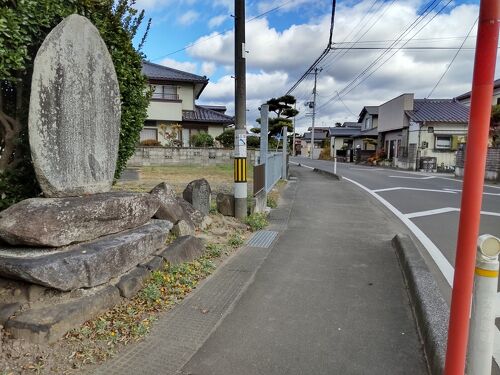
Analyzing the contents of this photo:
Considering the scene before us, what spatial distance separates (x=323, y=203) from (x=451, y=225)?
340 cm

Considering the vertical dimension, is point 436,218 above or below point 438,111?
below

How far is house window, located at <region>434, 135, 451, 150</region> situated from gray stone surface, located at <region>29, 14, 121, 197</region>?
1140 inches

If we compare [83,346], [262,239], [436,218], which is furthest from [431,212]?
[83,346]

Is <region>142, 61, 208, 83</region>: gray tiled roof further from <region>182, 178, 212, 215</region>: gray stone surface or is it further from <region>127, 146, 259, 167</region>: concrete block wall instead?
<region>182, 178, 212, 215</region>: gray stone surface

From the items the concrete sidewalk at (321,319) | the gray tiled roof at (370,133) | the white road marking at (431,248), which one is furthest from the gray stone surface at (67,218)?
the gray tiled roof at (370,133)

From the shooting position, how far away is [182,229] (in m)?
5.25

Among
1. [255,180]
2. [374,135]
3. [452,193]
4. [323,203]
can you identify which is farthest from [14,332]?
[374,135]

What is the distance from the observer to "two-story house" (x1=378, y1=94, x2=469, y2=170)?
92.5ft

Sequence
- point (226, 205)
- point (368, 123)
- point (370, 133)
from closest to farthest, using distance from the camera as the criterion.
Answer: point (226, 205)
point (370, 133)
point (368, 123)

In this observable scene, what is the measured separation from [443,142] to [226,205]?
86.6ft

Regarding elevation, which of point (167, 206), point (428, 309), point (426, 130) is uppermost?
point (426, 130)

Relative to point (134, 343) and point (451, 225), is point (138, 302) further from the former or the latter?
point (451, 225)

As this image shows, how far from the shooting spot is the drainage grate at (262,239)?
5980 mm

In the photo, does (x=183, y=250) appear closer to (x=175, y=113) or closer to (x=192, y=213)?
(x=192, y=213)
